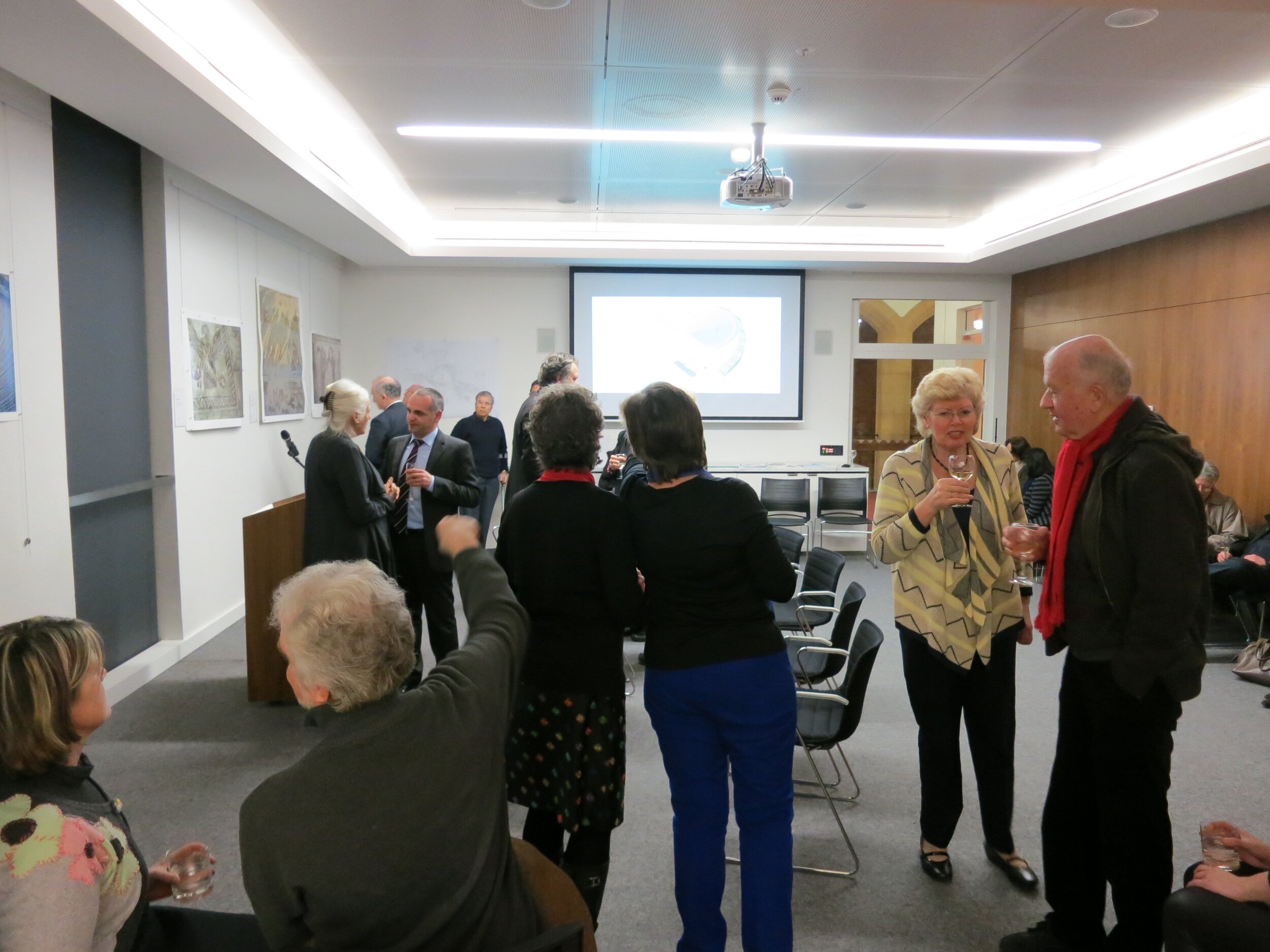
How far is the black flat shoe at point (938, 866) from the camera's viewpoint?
254cm

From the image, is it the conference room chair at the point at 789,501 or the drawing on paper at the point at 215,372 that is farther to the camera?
the conference room chair at the point at 789,501

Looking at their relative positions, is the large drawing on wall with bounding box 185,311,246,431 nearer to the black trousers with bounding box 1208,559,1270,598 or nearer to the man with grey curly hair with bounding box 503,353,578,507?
the man with grey curly hair with bounding box 503,353,578,507

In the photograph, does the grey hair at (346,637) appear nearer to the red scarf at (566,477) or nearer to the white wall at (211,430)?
the red scarf at (566,477)

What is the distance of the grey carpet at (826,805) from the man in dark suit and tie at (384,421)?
1.44 meters

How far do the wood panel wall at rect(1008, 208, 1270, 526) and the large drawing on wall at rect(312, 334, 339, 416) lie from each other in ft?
22.6

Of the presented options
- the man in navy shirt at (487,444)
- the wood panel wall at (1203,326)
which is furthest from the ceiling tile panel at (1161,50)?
the man in navy shirt at (487,444)

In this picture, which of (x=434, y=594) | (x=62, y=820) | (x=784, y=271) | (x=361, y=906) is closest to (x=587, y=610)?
(x=361, y=906)

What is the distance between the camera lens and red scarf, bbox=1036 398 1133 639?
6.57ft

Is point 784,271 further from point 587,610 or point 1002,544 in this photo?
point 587,610

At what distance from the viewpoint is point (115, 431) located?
14.7ft

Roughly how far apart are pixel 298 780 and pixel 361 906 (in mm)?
197

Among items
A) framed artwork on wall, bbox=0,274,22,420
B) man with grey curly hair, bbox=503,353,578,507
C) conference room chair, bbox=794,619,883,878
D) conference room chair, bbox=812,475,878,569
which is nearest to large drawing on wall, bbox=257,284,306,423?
framed artwork on wall, bbox=0,274,22,420

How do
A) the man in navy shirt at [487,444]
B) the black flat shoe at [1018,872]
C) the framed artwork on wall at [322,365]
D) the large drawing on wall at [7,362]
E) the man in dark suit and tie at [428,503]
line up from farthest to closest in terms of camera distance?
the man in navy shirt at [487,444] < the framed artwork on wall at [322,365] < the man in dark suit and tie at [428,503] < the large drawing on wall at [7,362] < the black flat shoe at [1018,872]

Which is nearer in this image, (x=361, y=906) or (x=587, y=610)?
(x=361, y=906)
